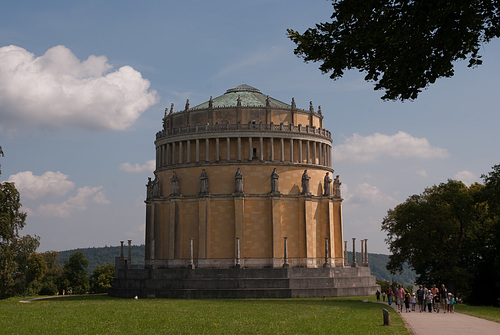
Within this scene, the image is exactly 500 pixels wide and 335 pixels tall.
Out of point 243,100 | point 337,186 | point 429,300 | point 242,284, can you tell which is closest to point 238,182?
point 243,100

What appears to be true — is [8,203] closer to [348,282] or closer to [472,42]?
[348,282]

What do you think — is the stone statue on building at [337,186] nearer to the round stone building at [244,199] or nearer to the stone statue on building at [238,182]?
the round stone building at [244,199]

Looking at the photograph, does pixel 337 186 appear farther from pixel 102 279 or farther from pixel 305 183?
pixel 102 279

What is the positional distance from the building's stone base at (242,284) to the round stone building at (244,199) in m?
0.26

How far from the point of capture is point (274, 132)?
54.1 meters

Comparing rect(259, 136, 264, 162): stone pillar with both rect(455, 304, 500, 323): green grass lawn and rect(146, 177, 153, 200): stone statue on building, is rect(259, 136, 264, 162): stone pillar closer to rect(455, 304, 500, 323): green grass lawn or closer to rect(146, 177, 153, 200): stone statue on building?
rect(146, 177, 153, 200): stone statue on building

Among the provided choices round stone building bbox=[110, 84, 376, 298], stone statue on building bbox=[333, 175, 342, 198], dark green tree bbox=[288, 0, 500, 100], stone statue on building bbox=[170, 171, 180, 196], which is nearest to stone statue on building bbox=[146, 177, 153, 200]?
round stone building bbox=[110, 84, 376, 298]

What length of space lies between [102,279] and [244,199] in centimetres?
3960

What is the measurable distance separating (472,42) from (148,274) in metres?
39.4

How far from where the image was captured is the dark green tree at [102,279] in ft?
268

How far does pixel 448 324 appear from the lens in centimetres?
2556

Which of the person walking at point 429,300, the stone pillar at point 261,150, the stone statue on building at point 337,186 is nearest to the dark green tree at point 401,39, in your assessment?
the person walking at point 429,300

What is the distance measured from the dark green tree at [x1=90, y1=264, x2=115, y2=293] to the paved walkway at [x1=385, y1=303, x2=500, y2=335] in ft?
190

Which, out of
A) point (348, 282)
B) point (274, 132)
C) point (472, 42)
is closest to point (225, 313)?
point (472, 42)
